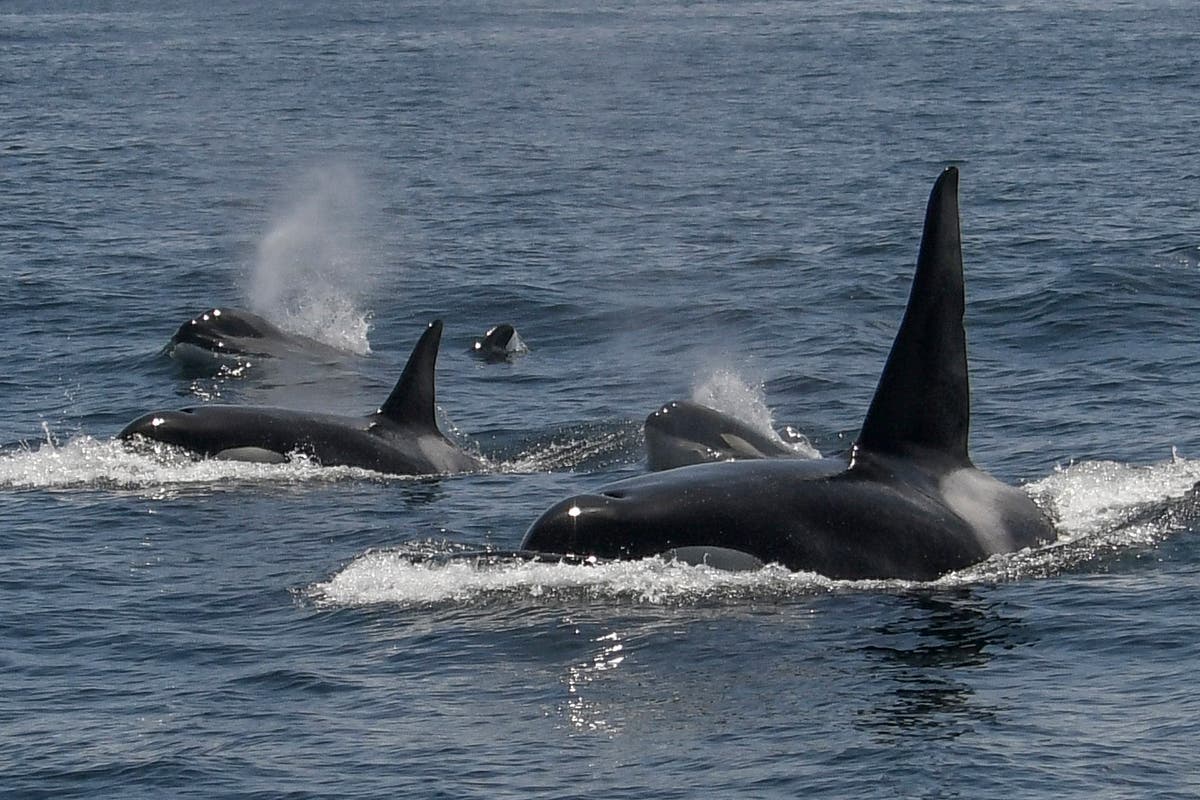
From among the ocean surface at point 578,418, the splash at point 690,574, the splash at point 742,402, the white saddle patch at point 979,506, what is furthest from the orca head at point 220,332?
the white saddle patch at point 979,506

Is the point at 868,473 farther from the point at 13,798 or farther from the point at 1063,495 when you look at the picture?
the point at 13,798

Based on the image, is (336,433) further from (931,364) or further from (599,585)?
(931,364)

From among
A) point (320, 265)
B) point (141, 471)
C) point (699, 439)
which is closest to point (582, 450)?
point (699, 439)

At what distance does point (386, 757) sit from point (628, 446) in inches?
465

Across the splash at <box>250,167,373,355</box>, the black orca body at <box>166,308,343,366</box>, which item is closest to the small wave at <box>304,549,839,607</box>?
the black orca body at <box>166,308,343,366</box>

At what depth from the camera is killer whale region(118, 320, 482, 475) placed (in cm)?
2355

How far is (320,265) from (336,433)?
20579 mm

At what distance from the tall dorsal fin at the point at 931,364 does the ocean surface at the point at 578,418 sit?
49.4 inches

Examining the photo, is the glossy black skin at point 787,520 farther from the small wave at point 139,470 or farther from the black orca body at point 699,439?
the small wave at point 139,470

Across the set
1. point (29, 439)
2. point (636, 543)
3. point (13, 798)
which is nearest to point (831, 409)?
point (29, 439)

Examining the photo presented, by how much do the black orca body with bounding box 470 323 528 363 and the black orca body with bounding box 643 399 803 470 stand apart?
8276 mm

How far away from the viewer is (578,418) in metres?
27.0

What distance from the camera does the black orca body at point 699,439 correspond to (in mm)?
22859

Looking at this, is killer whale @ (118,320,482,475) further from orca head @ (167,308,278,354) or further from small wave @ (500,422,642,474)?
orca head @ (167,308,278,354)
